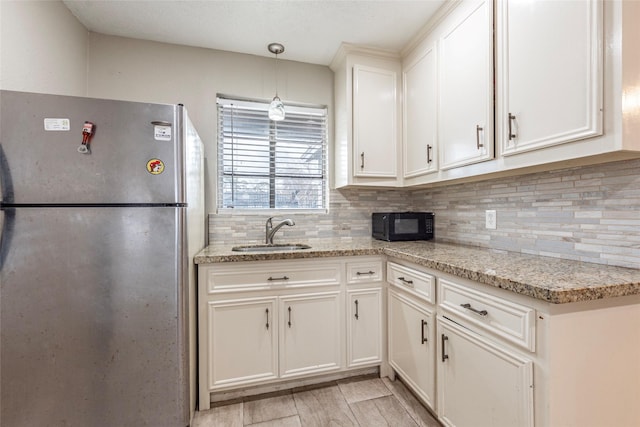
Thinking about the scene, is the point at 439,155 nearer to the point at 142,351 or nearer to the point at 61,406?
the point at 142,351

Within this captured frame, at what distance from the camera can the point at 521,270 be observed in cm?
111

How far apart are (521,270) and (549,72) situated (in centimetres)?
79

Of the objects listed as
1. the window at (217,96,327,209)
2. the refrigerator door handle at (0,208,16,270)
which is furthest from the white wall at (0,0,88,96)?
the window at (217,96,327,209)

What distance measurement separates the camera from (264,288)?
1.63 m

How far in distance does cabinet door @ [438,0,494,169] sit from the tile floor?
140 centimetres

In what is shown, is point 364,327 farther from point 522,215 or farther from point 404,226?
point 522,215

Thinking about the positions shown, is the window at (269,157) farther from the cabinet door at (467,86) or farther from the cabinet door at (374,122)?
the cabinet door at (467,86)

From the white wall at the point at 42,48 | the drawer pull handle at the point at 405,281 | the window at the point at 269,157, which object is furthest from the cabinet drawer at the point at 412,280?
the white wall at the point at 42,48

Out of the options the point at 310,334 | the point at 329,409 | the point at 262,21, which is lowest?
the point at 329,409

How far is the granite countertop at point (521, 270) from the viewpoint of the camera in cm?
86

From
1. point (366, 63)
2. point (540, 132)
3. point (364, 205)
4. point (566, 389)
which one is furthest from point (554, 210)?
point (366, 63)

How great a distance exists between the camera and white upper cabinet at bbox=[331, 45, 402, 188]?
2.05 meters

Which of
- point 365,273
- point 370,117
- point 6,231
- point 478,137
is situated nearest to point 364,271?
point 365,273

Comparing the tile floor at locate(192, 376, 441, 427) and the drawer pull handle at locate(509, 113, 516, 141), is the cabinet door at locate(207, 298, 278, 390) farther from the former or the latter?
the drawer pull handle at locate(509, 113, 516, 141)
